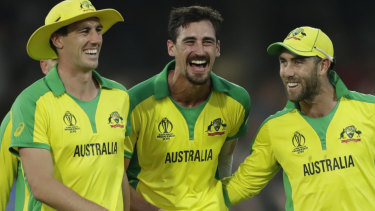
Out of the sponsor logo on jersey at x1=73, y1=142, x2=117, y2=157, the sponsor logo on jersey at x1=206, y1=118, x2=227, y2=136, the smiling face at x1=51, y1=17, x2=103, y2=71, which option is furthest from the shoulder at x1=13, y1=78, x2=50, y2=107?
the sponsor logo on jersey at x1=206, y1=118, x2=227, y2=136

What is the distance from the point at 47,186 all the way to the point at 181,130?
123 cm

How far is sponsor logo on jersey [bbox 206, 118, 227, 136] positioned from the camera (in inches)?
173

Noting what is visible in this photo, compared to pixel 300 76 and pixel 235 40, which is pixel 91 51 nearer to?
pixel 300 76

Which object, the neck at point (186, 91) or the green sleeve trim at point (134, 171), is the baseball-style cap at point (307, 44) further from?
the green sleeve trim at point (134, 171)

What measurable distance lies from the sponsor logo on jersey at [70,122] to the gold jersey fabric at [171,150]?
2.64 feet

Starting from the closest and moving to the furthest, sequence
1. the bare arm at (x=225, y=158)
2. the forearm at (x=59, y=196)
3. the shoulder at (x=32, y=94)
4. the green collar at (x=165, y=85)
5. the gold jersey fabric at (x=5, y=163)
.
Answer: the forearm at (x=59, y=196) → the shoulder at (x=32, y=94) → the gold jersey fabric at (x=5, y=163) → the green collar at (x=165, y=85) → the bare arm at (x=225, y=158)

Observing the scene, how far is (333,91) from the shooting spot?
13.9ft

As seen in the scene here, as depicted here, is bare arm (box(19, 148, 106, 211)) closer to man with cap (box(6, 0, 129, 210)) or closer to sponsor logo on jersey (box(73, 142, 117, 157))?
man with cap (box(6, 0, 129, 210))

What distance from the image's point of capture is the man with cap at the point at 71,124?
336cm

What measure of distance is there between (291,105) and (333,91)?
0.27 metres

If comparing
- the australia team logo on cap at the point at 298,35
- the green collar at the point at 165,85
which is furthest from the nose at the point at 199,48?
the australia team logo on cap at the point at 298,35

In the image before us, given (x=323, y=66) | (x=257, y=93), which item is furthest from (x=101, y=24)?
(x=257, y=93)

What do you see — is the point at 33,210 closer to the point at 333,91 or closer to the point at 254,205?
the point at 333,91

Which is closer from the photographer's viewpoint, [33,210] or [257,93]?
[33,210]
